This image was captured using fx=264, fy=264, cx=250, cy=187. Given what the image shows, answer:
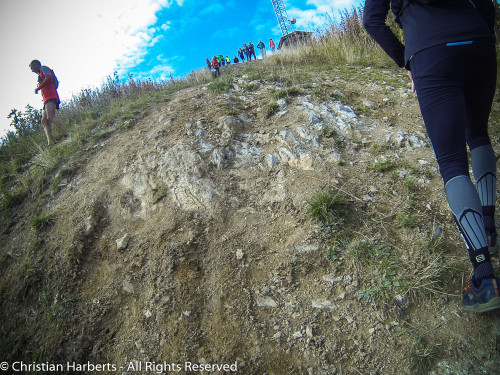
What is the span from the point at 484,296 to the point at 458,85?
112cm

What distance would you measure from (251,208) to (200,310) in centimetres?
107

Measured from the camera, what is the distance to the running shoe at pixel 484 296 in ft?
4.40

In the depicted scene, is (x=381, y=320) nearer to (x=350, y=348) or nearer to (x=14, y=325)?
(x=350, y=348)

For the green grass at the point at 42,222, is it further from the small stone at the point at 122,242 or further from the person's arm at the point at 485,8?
Answer: the person's arm at the point at 485,8

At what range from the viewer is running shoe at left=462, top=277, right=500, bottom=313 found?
4.40 ft

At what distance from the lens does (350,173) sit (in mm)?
2820

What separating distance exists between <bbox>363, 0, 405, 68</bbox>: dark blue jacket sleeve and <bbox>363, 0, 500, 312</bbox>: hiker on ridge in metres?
0.15

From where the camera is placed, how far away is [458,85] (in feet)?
4.69

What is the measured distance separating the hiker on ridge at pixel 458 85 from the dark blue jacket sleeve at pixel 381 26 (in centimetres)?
15

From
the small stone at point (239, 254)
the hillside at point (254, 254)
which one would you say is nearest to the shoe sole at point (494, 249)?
the hillside at point (254, 254)

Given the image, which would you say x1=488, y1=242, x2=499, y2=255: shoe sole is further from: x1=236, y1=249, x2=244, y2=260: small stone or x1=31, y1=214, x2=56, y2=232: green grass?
x1=31, y1=214, x2=56, y2=232: green grass

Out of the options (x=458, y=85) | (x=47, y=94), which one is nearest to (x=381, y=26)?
(x=458, y=85)

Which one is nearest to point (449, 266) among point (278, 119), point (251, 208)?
point (251, 208)

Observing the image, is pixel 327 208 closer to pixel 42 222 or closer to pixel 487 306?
pixel 487 306
